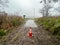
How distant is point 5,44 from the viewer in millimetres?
11758

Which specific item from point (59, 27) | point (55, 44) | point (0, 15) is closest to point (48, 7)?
point (0, 15)

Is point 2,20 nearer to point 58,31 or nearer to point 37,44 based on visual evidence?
point 58,31

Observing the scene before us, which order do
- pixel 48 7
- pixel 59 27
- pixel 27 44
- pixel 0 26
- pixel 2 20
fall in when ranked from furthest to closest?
pixel 48 7 < pixel 2 20 < pixel 0 26 < pixel 59 27 < pixel 27 44

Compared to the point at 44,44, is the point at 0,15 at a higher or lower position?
higher

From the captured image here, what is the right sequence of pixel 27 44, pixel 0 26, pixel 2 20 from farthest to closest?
pixel 2 20, pixel 0 26, pixel 27 44

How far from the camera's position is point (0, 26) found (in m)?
19.2

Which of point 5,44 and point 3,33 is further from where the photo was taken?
point 3,33

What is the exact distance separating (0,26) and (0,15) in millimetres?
1960

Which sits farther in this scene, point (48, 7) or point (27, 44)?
point (48, 7)

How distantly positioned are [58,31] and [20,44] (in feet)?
17.7

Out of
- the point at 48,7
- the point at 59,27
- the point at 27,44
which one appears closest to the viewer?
the point at 27,44

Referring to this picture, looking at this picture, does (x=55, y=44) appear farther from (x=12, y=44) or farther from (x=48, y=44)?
(x=12, y=44)

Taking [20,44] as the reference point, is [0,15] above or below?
above

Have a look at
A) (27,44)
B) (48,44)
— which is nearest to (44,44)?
(48,44)
